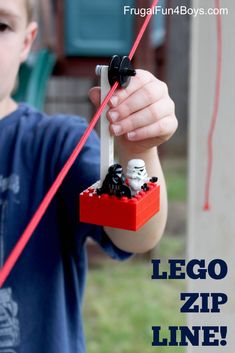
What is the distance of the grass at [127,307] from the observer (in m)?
1.24

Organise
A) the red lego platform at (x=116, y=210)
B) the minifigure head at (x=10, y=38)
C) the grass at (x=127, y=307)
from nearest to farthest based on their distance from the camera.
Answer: the red lego platform at (x=116, y=210)
the minifigure head at (x=10, y=38)
the grass at (x=127, y=307)

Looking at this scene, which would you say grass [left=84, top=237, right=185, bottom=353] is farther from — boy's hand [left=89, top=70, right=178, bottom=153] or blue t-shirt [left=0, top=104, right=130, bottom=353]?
boy's hand [left=89, top=70, right=178, bottom=153]

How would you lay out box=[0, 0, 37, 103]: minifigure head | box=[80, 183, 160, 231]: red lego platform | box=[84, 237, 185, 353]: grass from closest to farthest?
box=[80, 183, 160, 231]: red lego platform → box=[0, 0, 37, 103]: minifigure head → box=[84, 237, 185, 353]: grass

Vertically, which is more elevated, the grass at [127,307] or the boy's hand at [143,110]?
the boy's hand at [143,110]

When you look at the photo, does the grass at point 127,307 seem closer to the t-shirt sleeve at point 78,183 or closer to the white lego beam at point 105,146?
the t-shirt sleeve at point 78,183

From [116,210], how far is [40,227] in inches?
10.0

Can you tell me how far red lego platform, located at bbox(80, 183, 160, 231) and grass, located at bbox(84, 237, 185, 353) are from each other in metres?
0.99

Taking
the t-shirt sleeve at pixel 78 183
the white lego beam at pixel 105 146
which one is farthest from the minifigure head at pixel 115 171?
the t-shirt sleeve at pixel 78 183

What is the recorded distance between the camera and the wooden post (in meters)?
0.51

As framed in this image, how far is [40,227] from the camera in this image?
51 centimetres

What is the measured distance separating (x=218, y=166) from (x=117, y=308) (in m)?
0.92

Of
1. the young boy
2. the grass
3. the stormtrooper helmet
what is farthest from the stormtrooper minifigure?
the grass

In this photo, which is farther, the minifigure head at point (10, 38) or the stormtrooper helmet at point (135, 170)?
the minifigure head at point (10, 38)

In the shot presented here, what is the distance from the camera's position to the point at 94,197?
271mm
